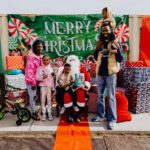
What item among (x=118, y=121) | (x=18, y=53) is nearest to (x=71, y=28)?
(x=18, y=53)

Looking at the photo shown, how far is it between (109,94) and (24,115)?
188cm

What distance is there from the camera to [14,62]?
8391mm

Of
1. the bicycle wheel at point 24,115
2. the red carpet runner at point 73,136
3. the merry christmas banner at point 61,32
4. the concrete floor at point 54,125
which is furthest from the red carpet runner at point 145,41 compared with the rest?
the bicycle wheel at point 24,115

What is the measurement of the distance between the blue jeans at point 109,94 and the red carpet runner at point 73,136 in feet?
1.53

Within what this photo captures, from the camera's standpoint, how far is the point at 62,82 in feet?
22.1

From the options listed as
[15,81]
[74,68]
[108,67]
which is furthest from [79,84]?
[15,81]

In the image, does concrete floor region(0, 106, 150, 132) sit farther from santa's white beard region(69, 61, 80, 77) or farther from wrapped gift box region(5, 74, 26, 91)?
wrapped gift box region(5, 74, 26, 91)

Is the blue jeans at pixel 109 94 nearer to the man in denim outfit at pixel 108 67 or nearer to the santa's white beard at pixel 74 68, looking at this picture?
the man in denim outfit at pixel 108 67

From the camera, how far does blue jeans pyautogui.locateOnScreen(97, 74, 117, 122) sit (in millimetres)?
6109

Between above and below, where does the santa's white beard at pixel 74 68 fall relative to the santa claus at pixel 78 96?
above

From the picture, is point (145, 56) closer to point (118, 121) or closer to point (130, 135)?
point (118, 121)

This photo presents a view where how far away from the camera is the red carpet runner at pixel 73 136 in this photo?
17.2 feet

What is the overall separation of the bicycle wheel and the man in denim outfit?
161 centimetres

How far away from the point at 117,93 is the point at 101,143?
1.77 metres
